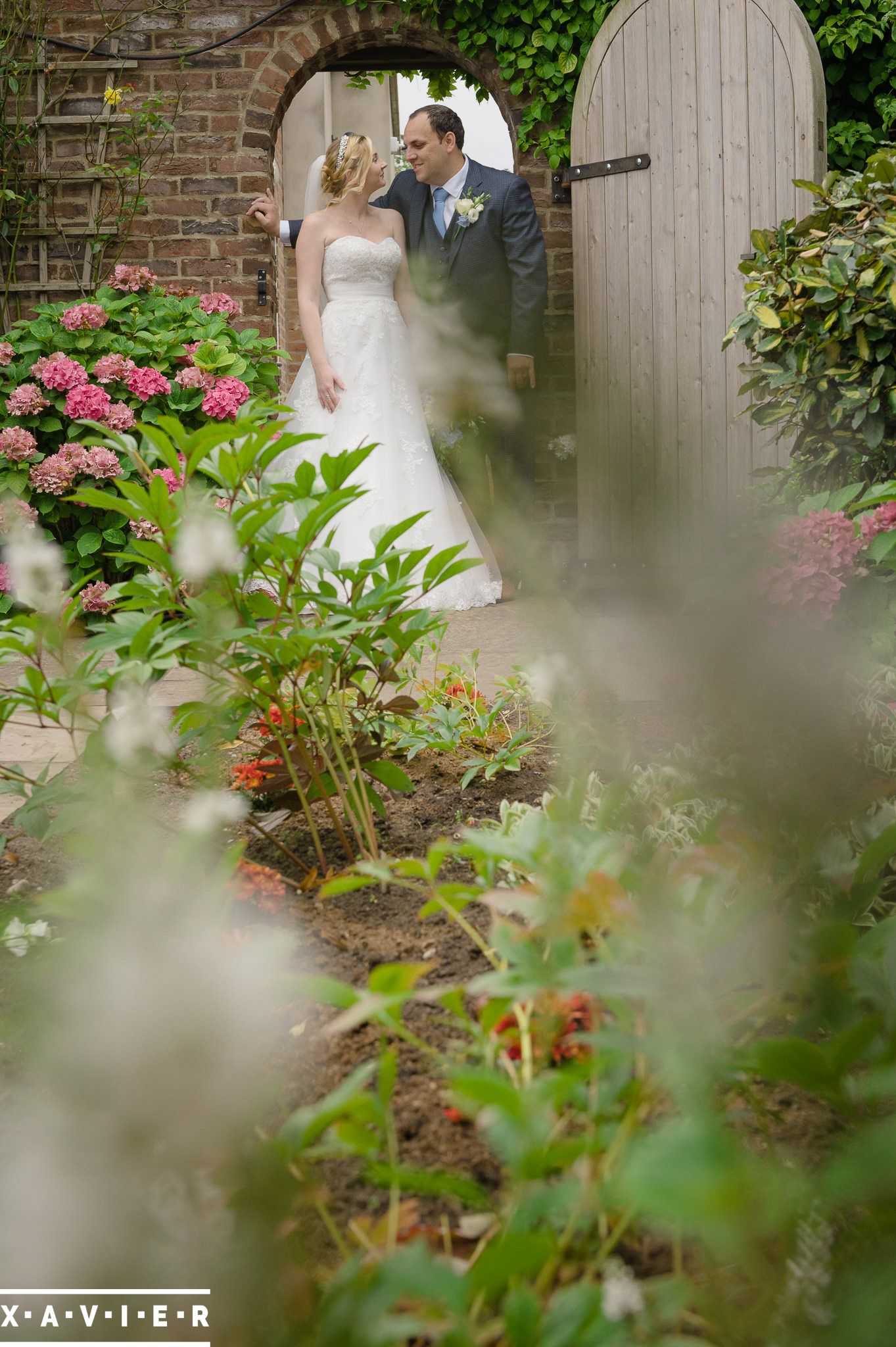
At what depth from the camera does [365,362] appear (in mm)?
4504

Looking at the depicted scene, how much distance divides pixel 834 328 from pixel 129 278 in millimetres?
2822

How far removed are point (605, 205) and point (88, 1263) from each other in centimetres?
450

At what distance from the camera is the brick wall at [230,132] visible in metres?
4.83

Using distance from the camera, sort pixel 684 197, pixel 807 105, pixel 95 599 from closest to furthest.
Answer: pixel 95 599 → pixel 807 105 → pixel 684 197

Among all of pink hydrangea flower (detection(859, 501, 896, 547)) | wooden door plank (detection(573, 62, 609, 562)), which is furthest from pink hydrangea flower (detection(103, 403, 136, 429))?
pink hydrangea flower (detection(859, 501, 896, 547))

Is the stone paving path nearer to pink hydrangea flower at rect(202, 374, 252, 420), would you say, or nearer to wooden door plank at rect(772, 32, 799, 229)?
pink hydrangea flower at rect(202, 374, 252, 420)

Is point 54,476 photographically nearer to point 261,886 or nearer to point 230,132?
point 230,132

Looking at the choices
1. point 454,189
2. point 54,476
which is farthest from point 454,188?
point 54,476

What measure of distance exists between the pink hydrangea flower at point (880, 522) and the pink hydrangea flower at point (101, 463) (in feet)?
7.83

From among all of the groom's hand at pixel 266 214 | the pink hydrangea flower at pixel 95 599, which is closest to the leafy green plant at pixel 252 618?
the pink hydrangea flower at pixel 95 599

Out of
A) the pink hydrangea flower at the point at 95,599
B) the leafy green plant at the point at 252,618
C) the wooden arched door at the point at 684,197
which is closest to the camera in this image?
the leafy green plant at the point at 252,618

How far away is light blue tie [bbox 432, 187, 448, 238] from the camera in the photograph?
14.7 ft

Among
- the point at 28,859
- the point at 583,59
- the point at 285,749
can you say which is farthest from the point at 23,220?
the point at 285,749

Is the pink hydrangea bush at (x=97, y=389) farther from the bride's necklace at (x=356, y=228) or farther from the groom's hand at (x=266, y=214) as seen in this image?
the groom's hand at (x=266, y=214)
